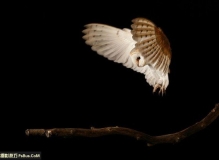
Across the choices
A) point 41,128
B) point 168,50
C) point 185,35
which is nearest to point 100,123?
point 41,128

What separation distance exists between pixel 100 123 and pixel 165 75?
251 millimetres

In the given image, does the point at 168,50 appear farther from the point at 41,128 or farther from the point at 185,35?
the point at 41,128

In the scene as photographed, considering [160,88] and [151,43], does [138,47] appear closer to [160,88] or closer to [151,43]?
[151,43]

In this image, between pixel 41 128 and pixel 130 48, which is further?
pixel 130 48

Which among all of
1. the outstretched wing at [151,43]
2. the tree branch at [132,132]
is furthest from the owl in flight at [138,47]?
the tree branch at [132,132]

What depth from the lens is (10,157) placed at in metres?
0.96

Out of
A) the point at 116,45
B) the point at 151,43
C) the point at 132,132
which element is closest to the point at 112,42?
the point at 116,45

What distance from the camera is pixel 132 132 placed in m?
1.04

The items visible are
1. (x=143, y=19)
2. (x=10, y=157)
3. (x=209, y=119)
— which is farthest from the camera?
(x=209, y=119)

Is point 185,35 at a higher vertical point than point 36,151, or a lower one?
higher

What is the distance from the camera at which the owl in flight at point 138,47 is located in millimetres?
1063

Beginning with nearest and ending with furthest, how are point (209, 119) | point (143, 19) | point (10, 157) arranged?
1. point (10, 157)
2. point (143, 19)
3. point (209, 119)

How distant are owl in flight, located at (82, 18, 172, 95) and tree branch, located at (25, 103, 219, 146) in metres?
0.15

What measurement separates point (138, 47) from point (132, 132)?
0.24 meters
